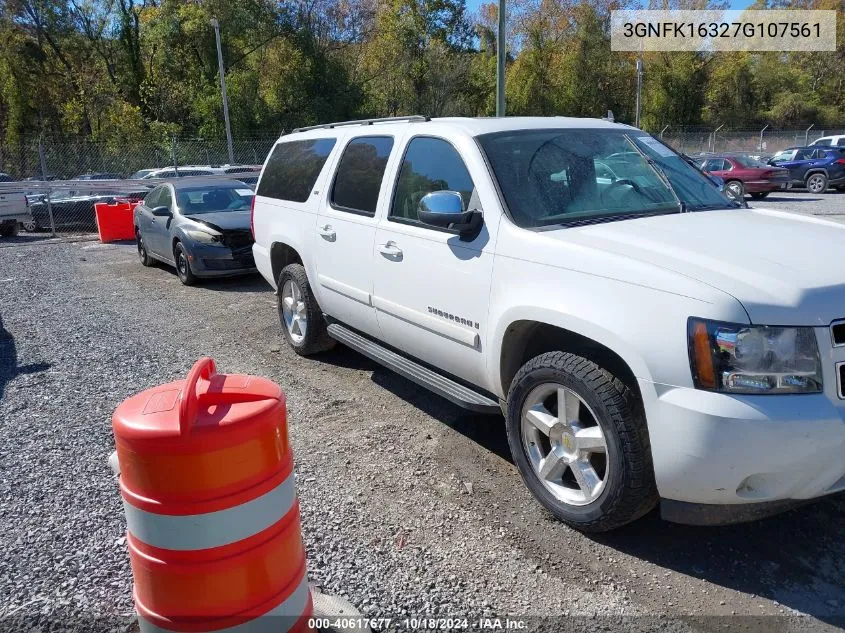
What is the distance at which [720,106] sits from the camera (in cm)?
5900

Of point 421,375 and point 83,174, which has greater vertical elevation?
point 83,174

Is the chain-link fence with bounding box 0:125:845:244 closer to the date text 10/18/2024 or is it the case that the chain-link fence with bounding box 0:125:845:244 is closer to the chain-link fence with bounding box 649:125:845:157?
the date text 10/18/2024

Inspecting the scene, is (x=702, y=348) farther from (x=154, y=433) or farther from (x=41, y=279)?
(x=41, y=279)

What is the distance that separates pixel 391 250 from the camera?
14.2 feet

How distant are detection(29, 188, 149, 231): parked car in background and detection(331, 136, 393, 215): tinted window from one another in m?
14.4

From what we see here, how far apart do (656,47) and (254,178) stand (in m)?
47.2

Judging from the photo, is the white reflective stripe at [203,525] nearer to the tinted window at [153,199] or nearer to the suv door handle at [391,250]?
the suv door handle at [391,250]

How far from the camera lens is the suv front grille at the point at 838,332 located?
2590 millimetres

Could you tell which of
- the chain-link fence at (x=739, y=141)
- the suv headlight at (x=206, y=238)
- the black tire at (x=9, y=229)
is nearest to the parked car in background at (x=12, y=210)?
the black tire at (x=9, y=229)

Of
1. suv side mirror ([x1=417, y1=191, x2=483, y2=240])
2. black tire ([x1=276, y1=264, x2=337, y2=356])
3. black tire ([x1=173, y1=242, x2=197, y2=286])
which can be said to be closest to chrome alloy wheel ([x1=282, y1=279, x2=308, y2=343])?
black tire ([x1=276, y1=264, x2=337, y2=356])

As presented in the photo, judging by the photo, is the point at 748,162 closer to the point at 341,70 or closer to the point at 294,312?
the point at 294,312

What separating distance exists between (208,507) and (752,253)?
7.89 feet

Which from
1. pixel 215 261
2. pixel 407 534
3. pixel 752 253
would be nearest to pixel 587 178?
pixel 752 253

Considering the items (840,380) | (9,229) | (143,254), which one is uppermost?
(840,380)
